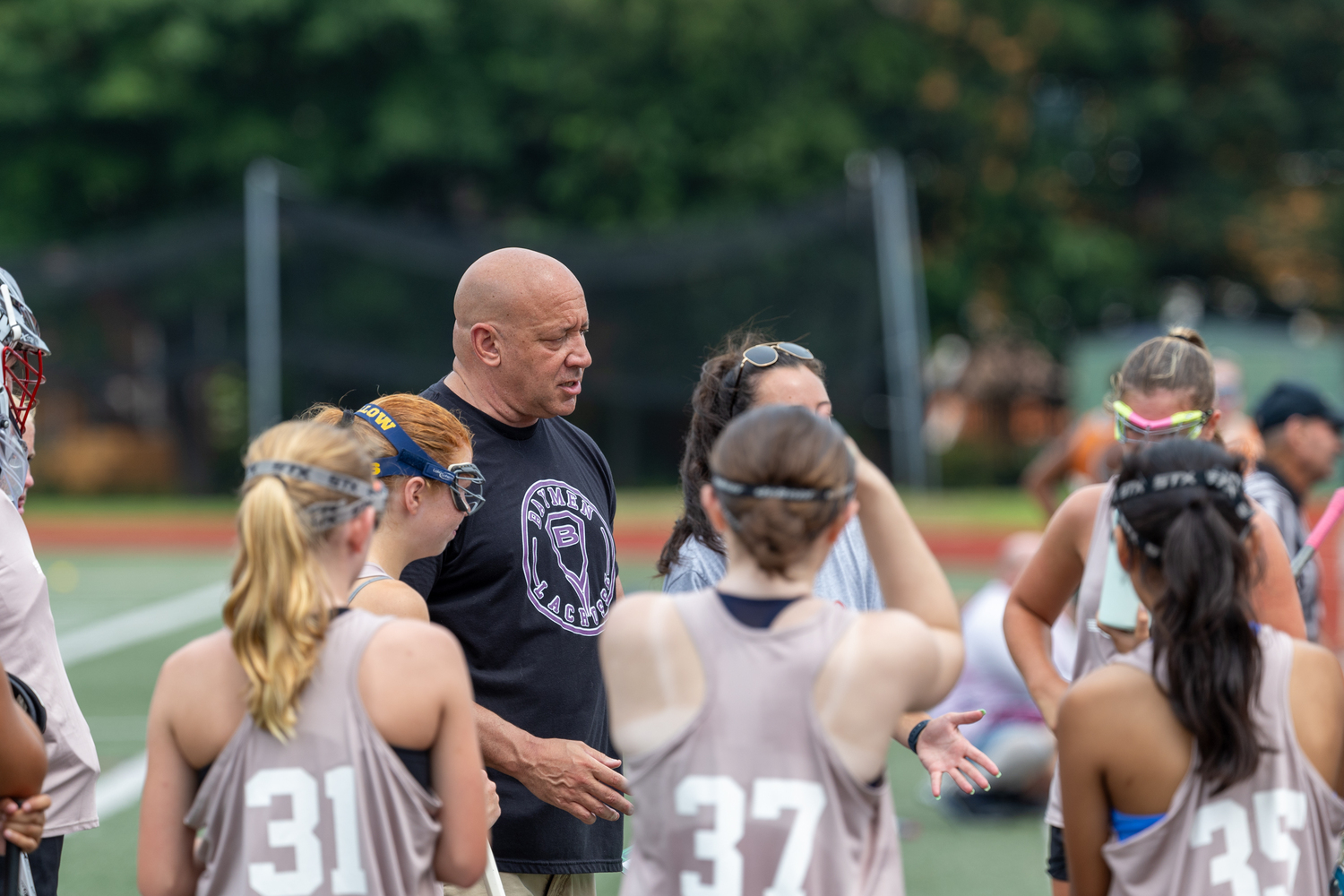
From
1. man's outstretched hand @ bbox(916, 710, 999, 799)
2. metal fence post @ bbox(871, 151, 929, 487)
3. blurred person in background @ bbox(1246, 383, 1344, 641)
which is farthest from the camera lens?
metal fence post @ bbox(871, 151, 929, 487)

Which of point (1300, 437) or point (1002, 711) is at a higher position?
point (1300, 437)

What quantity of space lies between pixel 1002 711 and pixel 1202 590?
5012 millimetres

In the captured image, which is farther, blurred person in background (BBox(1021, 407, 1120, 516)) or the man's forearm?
blurred person in background (BBox(1021, 407, 1120, 516))

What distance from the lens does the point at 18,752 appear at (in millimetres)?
2459

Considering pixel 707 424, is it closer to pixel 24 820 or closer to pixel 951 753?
pixel 951 753

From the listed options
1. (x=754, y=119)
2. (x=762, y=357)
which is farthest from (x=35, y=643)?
(x=754, y=119)

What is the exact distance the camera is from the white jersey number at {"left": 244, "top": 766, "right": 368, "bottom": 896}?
2240mm

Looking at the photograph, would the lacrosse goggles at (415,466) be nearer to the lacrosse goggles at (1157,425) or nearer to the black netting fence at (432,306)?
the lacrosse goggles at (1157,425)

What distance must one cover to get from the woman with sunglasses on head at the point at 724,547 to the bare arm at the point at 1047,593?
1.20 ft

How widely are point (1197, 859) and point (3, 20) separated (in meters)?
29.4

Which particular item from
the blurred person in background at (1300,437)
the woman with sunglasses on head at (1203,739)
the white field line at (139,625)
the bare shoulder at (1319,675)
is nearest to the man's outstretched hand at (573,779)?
the woman with sunglasses on head at (1203,739)

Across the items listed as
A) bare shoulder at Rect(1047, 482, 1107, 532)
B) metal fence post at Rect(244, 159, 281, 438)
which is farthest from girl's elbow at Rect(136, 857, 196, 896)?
metal fence post at Rect(244, 159, 281, 438)

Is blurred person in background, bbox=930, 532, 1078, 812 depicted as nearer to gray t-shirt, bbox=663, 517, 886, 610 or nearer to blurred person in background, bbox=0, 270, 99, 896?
gray t-shirt, bbox=663, 517, 886, 610

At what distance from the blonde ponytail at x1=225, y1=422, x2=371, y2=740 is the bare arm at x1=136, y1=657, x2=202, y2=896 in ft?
0.49
